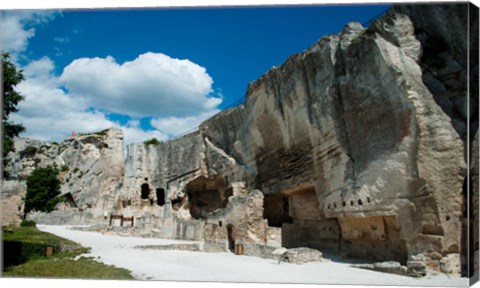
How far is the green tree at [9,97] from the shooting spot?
40.6 ft

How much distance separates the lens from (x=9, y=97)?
12617 mm

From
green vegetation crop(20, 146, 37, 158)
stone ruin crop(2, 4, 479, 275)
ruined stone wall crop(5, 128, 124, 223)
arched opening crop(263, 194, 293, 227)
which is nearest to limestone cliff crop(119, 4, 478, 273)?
stone ruin crop(2, 4, 479, 275)

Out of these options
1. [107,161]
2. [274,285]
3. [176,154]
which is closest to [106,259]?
[274,285]

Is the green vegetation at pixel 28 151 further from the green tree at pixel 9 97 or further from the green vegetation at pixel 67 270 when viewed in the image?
the green vegetation at pixel 67 270

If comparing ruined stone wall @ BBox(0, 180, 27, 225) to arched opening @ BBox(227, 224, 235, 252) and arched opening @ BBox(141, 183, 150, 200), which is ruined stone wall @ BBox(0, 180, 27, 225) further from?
arched opening @ BBox(141, 183, 150, 200)

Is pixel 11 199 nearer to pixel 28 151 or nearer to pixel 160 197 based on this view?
pixel 160 197

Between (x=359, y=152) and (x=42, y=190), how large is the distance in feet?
83.5

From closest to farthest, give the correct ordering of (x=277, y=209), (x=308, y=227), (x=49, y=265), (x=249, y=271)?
1. (x=49, y=265)
2. (x=249, y=271)
3. (x=308, y=227)
4. (x=277, y=209)

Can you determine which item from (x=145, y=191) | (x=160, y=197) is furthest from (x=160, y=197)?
(x=145, y=191)

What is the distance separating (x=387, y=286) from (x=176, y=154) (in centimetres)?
2185

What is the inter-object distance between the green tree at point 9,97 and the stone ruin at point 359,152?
196 inches

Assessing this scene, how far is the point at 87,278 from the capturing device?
33.5ft

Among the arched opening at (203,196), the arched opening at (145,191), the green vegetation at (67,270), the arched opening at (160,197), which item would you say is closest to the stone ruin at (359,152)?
the arched opening at (203,196)

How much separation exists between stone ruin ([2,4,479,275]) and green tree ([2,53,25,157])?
16.4 ft
